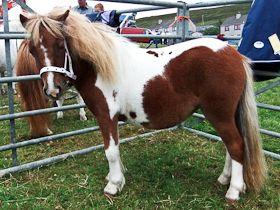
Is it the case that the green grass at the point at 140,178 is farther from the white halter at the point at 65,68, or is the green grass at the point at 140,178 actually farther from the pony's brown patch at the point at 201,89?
the white halter at the point at 65,68

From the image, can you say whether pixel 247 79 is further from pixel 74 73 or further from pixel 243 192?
pixel 74 73

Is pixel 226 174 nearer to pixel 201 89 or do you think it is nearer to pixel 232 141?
pixel 232 141

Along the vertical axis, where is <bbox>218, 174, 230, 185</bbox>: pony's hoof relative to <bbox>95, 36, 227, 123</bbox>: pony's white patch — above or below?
below

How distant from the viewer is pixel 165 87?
9.98 feet

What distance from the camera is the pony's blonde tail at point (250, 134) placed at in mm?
3033

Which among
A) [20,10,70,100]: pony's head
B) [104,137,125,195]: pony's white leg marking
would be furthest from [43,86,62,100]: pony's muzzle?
[104,137,125,195]: pony's white leg marking

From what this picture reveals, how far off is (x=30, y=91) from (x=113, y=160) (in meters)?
Result: 1.91

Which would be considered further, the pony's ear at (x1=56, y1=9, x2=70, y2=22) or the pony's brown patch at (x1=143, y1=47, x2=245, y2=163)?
the pony's brown patch at (x1=143, y1=47, x2=245, y2=163)

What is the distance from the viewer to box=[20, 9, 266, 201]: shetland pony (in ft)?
9.54

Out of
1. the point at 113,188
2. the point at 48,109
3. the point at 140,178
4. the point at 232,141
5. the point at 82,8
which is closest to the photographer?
the point at 232,141

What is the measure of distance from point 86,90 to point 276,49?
5.55 feet

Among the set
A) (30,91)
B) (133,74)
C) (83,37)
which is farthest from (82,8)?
(83,37)

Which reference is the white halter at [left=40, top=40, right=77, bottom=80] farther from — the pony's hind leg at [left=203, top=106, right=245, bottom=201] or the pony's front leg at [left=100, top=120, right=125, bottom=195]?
the pony's hind leg at [left=203, top=106, right=245, bottom=201]

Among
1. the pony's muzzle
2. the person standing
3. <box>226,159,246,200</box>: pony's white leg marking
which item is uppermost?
the person standing
